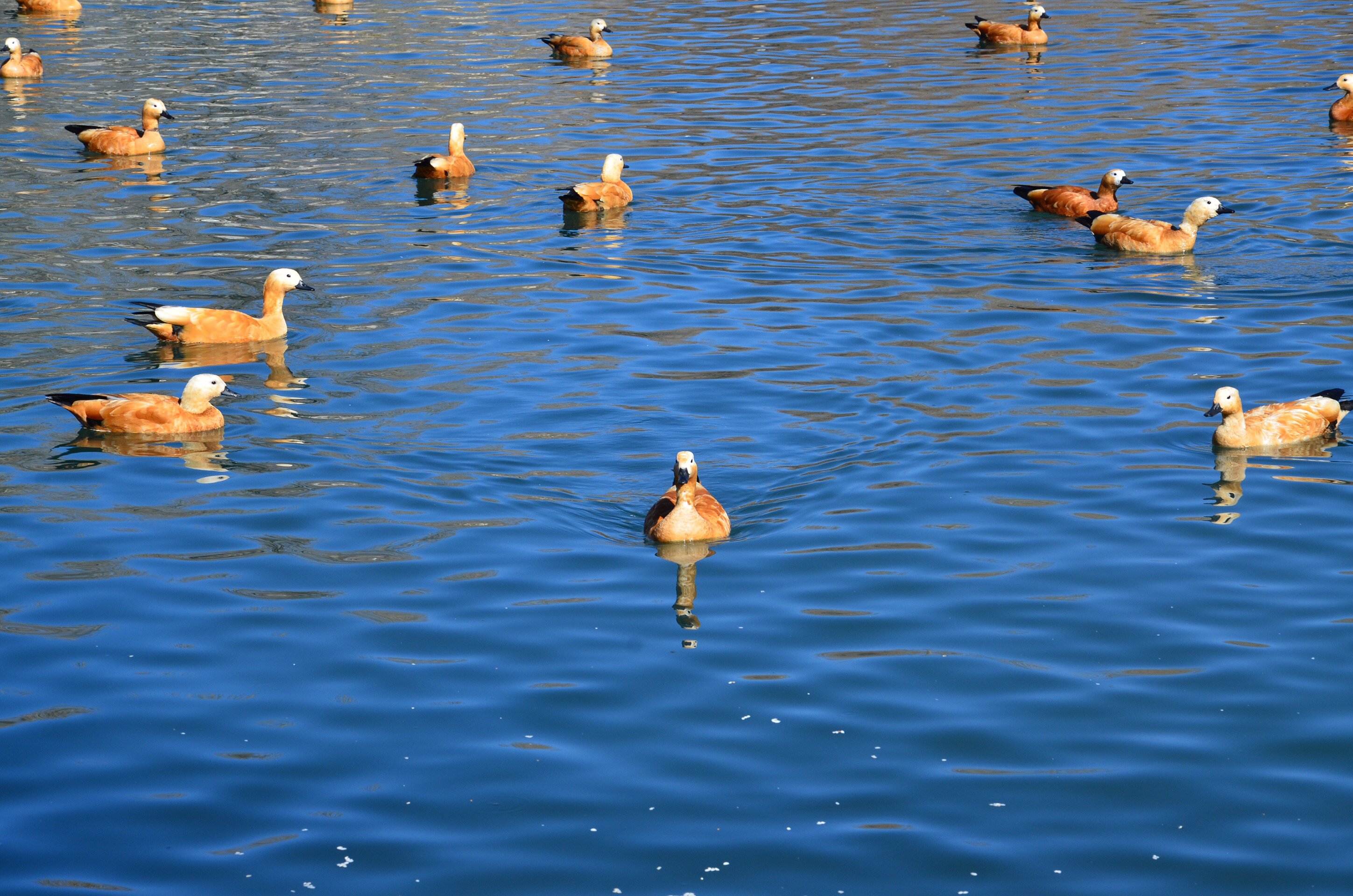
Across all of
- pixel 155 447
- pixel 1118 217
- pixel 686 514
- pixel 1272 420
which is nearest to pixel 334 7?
pixel 1118 217

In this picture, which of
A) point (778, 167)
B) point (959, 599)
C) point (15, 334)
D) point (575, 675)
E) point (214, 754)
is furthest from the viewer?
point (778, 167)

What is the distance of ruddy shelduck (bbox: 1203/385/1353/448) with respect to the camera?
1220 cm

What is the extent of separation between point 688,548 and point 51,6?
34.5m

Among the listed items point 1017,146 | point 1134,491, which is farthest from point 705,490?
point 1017,146

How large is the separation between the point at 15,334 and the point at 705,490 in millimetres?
8328

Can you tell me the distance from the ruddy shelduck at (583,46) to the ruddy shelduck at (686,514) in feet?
78.4

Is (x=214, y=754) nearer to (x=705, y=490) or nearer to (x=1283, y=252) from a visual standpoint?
(x=705, y=490)

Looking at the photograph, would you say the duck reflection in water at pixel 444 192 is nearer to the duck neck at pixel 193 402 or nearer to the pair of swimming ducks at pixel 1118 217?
the pair of swimming ducks at pixel 1118 217

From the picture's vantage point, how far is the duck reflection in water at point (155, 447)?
41.7 ft

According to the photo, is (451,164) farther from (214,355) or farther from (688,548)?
(688,548)

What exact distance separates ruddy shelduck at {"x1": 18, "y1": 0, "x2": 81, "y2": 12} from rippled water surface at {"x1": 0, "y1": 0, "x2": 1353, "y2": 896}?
57.2 feet

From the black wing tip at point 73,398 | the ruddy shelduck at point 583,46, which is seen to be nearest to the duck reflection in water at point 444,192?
the black wing tip at point 73,398

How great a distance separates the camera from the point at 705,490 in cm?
1110

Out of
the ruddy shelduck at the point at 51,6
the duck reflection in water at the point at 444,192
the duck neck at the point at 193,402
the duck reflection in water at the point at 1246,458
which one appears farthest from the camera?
the ruddy shelduck at the point at 51,6
